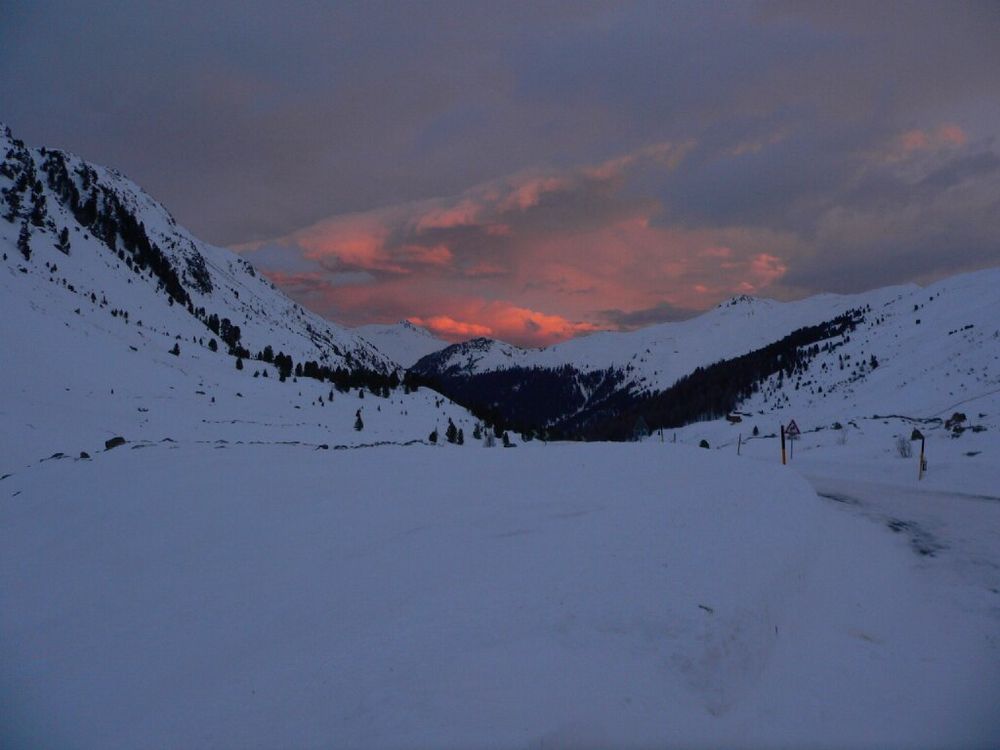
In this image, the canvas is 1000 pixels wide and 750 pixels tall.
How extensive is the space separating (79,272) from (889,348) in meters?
145

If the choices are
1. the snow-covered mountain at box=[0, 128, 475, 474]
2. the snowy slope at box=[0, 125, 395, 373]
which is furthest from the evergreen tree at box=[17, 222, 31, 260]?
the snowy slope at box=[0, 125, 395, 373]

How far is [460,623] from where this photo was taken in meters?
5.44

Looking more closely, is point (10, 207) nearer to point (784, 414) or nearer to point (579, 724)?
point (579, 724)

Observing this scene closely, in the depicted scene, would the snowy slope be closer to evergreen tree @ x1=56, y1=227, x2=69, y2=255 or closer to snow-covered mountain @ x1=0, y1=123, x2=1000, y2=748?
evergreen tree @ x1=56, y1=227, x2=69, y2=255

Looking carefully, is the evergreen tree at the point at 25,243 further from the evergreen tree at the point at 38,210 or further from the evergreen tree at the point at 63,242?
the evergreen tree at the point at 38,210

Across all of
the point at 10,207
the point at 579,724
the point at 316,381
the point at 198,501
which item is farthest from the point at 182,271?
the point at 579,724

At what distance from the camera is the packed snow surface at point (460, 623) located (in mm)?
4352

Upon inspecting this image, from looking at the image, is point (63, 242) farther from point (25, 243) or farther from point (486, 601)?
point (486, 601)

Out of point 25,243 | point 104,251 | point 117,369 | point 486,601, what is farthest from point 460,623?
point 104,251

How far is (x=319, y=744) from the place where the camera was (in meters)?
3.84

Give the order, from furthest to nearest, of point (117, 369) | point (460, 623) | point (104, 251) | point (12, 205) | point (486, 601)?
point (104, 251), point (12, 205), point (117, 369), point (486, 601), point (460, 623)

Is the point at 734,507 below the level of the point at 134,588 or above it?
above

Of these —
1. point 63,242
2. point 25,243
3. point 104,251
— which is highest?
point 104,251

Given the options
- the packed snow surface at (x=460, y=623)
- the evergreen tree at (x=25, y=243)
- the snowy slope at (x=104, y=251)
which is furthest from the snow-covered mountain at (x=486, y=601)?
the evergreen tree at (x=25, y=243)
